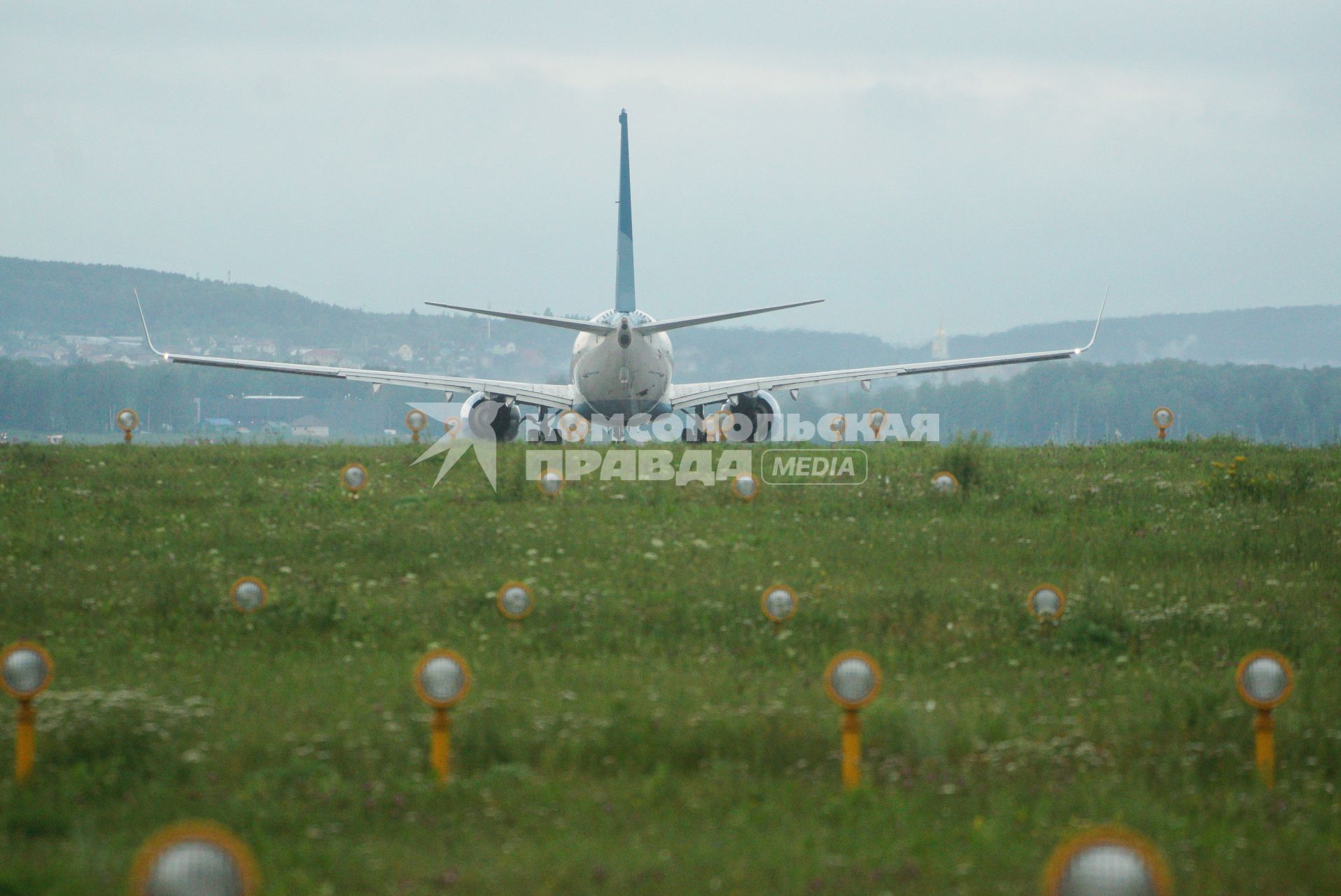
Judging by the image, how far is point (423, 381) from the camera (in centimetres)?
3994

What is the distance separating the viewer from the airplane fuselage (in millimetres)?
38531

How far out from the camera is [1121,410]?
265 ft

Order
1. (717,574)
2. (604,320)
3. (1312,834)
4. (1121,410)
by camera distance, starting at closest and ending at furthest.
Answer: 1. (1312,834)
2. (717,574)
3. (604,320)
4. (1121,410)

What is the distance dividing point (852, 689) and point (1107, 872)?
132 inches

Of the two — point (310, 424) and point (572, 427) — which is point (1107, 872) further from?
point (310, 424)

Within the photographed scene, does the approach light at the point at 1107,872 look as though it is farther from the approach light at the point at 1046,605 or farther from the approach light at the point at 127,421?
the approach light at the point at 127,421

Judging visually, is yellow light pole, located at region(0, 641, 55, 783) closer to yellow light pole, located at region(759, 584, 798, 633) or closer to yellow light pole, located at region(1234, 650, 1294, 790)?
yellow light pole, located at region(759, 584, 798, 633)

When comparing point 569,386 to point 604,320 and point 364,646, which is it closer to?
point 604,320

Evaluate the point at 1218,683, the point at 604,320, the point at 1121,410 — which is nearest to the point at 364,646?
the point at 1218,683

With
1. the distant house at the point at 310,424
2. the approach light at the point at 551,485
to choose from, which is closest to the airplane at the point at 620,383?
the approach light at the point at 551,485

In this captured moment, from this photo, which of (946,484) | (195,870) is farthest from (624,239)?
(195,870)

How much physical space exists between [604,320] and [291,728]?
30.0 meters

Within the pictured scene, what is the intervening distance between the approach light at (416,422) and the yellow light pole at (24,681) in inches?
785

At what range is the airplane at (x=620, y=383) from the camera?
37625 mm
